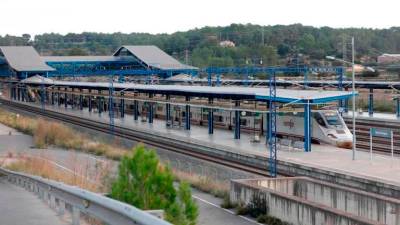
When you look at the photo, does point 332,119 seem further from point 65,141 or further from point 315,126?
point 65,141

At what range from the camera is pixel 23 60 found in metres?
90.5

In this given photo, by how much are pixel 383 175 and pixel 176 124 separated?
2516 centimetres

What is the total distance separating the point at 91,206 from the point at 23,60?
86.0 meters

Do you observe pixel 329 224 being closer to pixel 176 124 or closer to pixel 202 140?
pixel 202 140

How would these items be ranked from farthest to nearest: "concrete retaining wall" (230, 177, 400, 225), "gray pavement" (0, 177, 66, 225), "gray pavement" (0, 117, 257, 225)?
1. "concrete retaining wall" (230, 177, 400, 225)
2. "gray pavement" (0, 117, 257, 225)
3. "gray pavement" (0, 177, 66, 225)

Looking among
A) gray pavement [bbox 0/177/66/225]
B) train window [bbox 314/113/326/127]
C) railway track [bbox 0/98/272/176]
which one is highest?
gray pavement [bbox 0/177/66/225]

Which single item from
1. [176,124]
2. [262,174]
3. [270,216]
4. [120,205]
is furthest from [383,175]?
[176,124]

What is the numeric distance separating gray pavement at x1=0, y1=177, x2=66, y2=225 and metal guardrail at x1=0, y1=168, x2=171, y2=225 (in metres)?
0.16

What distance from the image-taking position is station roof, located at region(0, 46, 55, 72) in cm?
8697

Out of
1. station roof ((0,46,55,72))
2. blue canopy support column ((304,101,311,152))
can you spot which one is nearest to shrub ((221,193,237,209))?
blue canopy support column ((304,101,311,152))

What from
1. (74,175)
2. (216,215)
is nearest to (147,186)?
(74,175)

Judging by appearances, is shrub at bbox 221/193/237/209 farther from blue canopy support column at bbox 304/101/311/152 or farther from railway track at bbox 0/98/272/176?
blue canopy support column at bbox 304/101/311/152

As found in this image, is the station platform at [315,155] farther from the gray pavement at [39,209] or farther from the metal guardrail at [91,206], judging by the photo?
the metal guardrail at [91,206]

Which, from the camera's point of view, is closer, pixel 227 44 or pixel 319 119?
pixel 319 119
